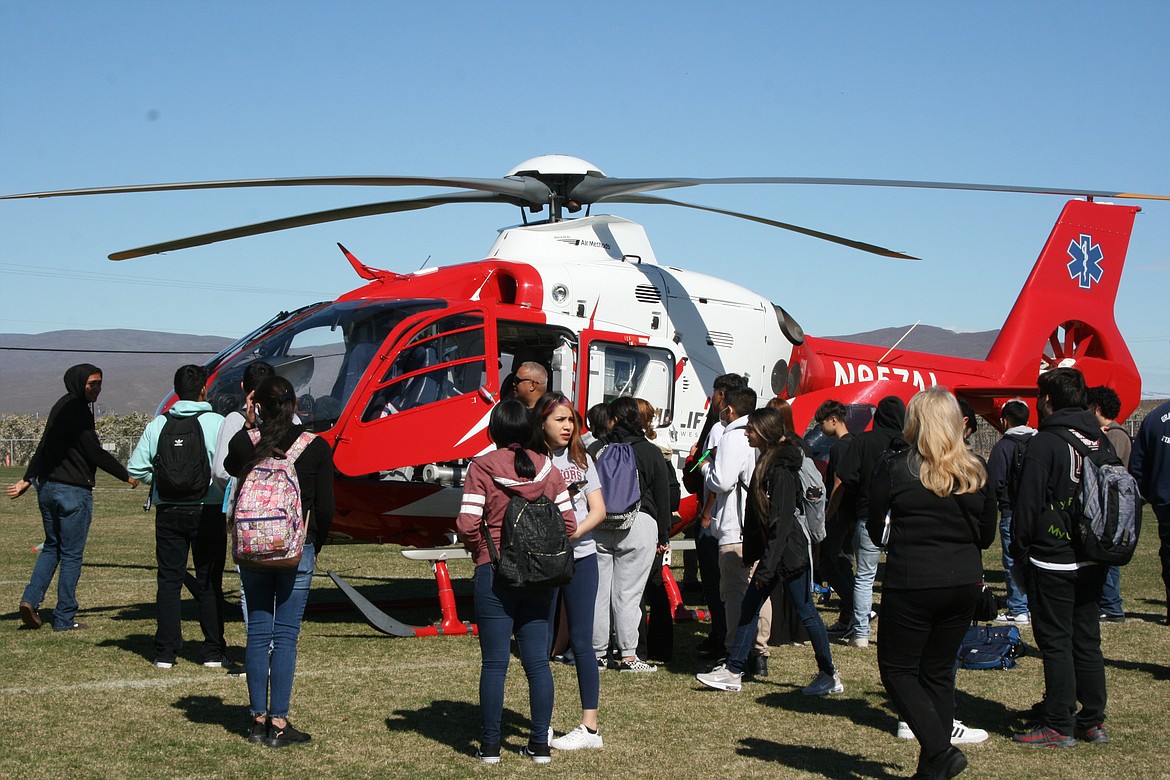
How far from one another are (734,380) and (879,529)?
2735 mm

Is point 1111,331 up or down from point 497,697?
up

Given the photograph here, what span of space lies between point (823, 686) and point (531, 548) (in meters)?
2.59

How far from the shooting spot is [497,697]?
16.6ft

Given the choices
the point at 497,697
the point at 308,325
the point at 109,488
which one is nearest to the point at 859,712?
the point at 497,697

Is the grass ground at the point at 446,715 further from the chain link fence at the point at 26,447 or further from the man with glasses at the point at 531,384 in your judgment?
the chain link fence at the point at 26,447

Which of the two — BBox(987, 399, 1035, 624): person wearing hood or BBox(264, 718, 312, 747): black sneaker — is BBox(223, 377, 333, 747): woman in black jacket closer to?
BBox(264, 718, 312, 747): black sneaker

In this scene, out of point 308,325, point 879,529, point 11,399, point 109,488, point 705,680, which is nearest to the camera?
point 879,529

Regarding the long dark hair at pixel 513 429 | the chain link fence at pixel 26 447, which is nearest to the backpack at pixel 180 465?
the long dark hair at pixel 513 429

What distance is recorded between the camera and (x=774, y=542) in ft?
20.7

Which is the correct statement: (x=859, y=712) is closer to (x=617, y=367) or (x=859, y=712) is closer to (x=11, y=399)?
(x=617, y=367)

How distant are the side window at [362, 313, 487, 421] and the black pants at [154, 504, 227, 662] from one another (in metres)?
1.48

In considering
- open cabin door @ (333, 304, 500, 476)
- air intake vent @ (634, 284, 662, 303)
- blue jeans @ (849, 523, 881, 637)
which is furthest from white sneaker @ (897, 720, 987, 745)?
air intake vent @ (634, 284, 662, 303)

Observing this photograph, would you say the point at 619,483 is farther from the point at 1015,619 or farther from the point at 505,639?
the point at 1015,619

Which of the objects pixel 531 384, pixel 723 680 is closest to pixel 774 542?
pixel 723 680
